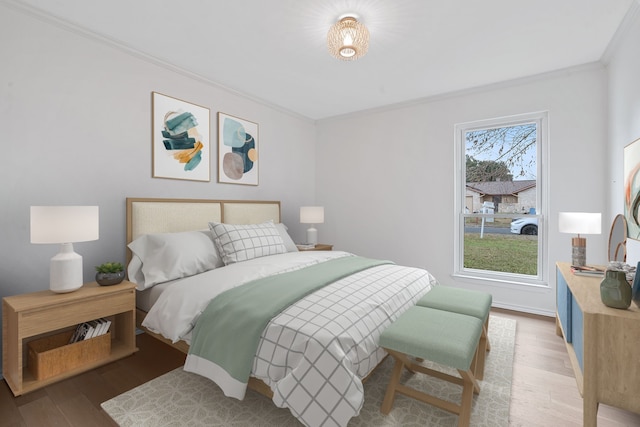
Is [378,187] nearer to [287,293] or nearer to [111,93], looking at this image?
[287,293]

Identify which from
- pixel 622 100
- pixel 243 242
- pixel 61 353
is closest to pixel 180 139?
pixel 243 242

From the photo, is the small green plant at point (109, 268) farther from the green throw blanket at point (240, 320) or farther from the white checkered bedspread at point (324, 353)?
the white checkered bedspread at point (324, 353)

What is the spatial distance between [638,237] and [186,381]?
3.22m

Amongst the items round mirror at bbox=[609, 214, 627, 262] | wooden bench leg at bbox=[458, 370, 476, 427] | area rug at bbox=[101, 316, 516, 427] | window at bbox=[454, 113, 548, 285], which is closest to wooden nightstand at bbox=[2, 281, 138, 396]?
area rug at bbox=[101, 316, 516, 427]

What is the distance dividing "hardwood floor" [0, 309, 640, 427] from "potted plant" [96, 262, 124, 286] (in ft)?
2.01

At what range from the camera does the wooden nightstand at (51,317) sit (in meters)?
1.85

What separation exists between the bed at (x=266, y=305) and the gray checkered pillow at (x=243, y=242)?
1 cm

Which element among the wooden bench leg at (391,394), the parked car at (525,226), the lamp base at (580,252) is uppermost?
the parked car at (525,226)

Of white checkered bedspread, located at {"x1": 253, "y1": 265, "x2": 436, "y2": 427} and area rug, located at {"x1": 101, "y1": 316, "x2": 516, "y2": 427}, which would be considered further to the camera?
area rug, located at {"x1": 101, "y1": 316, "x2": 516, "y2": 427}

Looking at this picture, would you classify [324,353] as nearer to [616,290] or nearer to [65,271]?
[616,290]

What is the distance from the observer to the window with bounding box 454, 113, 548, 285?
3.44m

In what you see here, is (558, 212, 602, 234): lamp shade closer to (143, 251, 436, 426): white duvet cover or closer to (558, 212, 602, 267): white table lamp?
(558, 212, 602, 267): white table lamp

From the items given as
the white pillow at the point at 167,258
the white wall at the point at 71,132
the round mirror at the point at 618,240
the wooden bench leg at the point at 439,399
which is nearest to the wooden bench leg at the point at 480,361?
the wooden bench leg at the point at 439,399

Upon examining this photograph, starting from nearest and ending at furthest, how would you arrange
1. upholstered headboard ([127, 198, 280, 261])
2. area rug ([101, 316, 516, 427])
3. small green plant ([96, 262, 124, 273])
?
area rug ([101, 316, 516, 427]) < small green plant ([96, 262, 124, 273]) < upholstered headboard ([127, 198, 280, 261])
